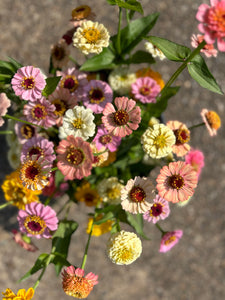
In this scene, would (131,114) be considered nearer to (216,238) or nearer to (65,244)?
(65,244)

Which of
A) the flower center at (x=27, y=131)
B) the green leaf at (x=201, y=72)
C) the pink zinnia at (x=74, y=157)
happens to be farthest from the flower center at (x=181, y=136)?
the flower center at (x=27, y=131)

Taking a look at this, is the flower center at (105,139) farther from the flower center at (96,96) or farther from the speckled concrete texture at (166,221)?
the speckled concrete texture at (166,221)

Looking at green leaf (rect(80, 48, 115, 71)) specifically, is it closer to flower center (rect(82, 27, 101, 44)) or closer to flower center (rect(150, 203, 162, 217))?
flower center (rect(82, 27, 101, 44))

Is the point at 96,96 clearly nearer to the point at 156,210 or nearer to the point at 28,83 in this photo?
the point at 28,83

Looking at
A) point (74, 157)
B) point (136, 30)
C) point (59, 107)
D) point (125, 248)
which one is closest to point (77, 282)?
point (125, 248)

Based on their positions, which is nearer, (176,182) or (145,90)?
(176,182)

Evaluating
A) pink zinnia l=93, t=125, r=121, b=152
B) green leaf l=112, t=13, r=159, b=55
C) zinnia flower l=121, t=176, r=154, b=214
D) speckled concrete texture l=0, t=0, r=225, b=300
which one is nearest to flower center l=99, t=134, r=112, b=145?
pink zinnia l=93, t=125, r=121, b=152
